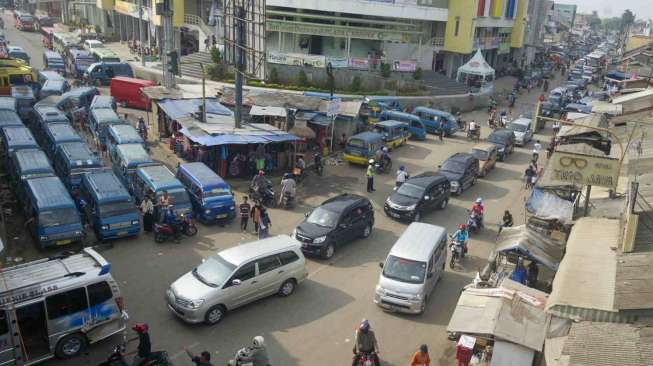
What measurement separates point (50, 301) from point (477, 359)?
8917mm

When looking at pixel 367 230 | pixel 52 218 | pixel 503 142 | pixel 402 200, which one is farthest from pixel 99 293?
pixel 503 142

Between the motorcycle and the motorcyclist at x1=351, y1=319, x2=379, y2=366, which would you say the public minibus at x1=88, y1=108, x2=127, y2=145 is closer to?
the motorcycle

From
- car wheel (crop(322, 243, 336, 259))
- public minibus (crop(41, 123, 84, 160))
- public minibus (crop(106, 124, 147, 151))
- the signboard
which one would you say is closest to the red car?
public minibus (crop(106, 124, 147, 151))

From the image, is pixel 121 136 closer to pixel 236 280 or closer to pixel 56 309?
pixel 236 280

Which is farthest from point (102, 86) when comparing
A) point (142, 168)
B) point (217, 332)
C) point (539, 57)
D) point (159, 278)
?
point (539, 57)

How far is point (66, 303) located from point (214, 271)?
3.42 metres

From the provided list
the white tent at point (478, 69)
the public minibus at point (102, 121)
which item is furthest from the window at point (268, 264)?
the white tent at point (478, 69)

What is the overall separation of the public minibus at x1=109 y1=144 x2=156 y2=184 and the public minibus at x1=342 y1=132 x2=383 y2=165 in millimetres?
10049

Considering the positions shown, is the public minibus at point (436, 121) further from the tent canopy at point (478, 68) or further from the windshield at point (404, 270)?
the windshield at point (404, 270)

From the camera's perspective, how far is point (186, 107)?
27.4 metres

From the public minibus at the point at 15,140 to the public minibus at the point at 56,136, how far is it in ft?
2.61

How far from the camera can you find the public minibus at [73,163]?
63.0ft

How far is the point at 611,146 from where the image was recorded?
23297 mm

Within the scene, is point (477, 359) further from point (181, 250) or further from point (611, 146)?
point (611, 146)
